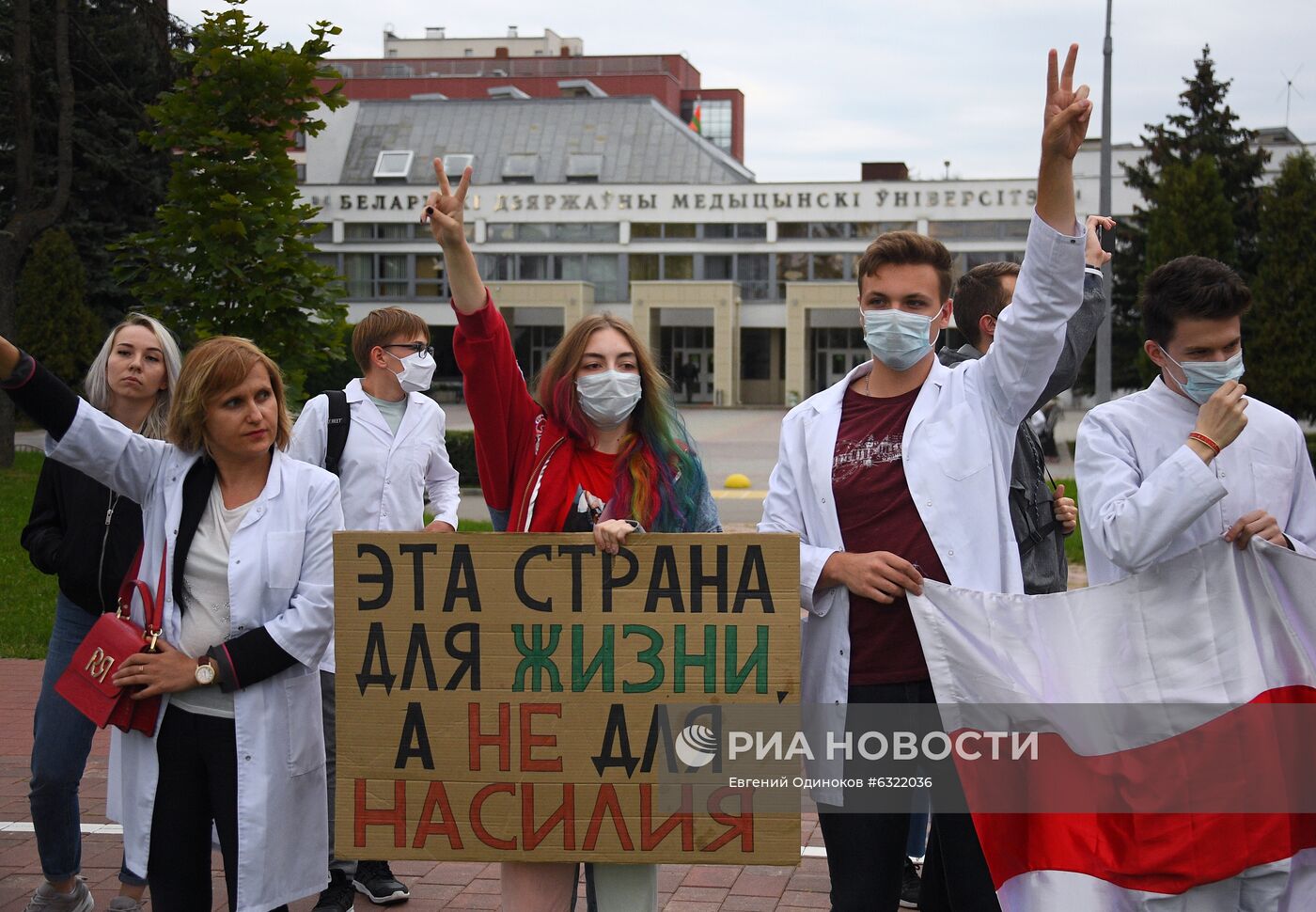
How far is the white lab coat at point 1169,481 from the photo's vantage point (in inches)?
126

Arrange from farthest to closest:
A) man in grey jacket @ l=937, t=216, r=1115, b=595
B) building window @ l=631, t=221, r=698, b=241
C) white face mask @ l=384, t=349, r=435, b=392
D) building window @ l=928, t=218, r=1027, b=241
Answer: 1. building window @ l=631, t=221, r=698, b=241
2. building window @ l=928, t=218, r=1027, b=241
3. white face mask @ l=384, t=349, r=435, b=392
4. man in grey jacket @ l=937, t=216, r=1115, b=595

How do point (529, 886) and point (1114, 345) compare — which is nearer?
point (529, 886)

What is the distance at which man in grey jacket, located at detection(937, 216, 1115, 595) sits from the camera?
3.53 m

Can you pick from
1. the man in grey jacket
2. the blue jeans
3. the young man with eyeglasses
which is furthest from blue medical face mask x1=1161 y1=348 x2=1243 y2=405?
the blue jeans

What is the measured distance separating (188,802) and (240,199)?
683 centimetres

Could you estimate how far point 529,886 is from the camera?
3416mm

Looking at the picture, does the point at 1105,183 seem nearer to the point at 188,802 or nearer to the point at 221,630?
the point at 221,630

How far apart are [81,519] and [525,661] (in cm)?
190

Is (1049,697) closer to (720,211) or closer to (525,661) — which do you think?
(525,661)

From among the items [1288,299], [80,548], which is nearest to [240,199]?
[80,548]

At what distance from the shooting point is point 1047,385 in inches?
137

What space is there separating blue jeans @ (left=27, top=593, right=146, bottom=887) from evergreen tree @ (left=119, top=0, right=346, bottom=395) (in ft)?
17.0

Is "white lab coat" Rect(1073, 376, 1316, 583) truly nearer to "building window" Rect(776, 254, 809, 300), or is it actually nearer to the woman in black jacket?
the woman in black jacket

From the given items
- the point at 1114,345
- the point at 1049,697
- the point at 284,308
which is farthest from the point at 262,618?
the point at 1114,345
